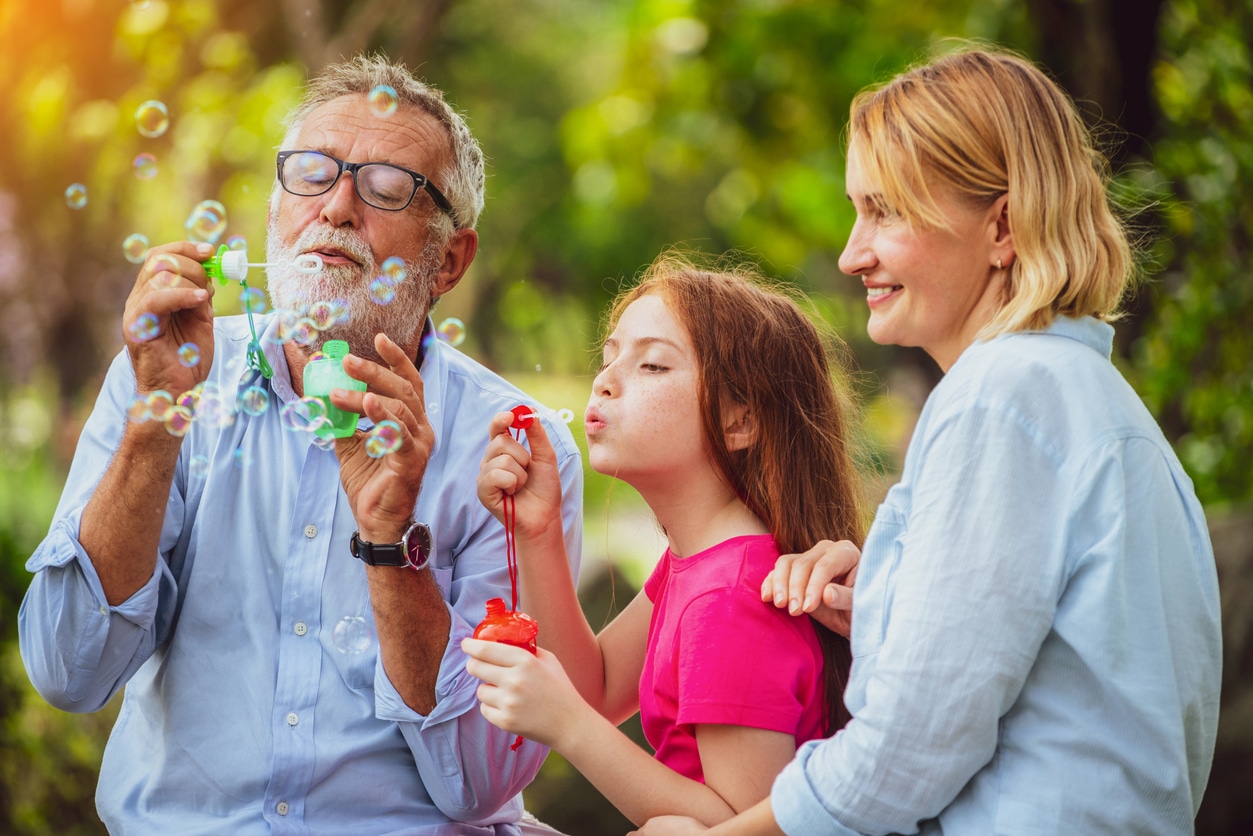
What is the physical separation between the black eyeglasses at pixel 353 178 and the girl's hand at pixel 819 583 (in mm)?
1066

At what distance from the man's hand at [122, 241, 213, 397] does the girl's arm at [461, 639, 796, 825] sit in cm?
72

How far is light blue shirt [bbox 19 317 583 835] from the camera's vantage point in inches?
83.3

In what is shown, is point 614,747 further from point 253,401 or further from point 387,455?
point 253,401

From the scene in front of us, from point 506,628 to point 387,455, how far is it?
37cm

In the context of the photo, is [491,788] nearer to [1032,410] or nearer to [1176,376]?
[1032,410]

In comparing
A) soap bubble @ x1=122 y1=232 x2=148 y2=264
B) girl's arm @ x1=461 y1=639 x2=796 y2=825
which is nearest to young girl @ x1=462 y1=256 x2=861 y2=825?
girl's arm @ x1=461 y1=639 x2=796 y2=825

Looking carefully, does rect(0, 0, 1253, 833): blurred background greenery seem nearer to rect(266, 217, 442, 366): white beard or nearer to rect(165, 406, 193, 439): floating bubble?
rect(266, 217, 442, 366): white beard

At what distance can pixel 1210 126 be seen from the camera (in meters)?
4.98

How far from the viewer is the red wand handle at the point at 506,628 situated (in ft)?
5.98

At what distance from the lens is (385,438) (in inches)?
77.1

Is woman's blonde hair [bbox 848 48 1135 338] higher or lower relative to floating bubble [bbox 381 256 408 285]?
higher

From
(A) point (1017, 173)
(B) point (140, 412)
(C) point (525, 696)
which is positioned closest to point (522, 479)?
(C) point (525, 696)

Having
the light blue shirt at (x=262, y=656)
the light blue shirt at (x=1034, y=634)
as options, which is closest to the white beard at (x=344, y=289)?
the light blue shirt at (x=262, y=656)

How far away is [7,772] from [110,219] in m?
3.38
